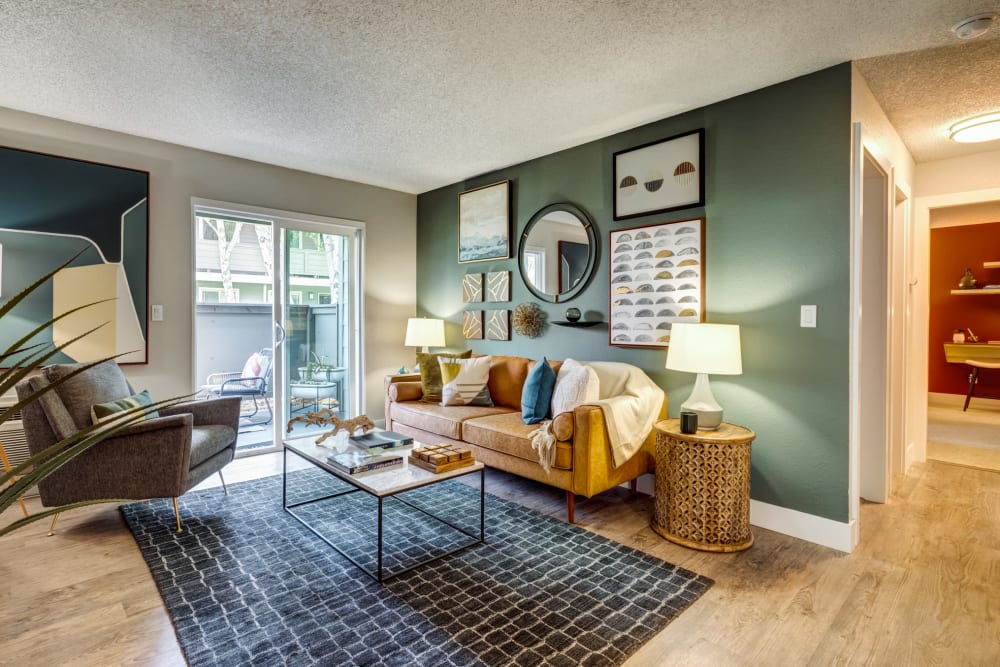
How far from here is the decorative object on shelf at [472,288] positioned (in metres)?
4.82

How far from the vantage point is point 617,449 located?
3016mm

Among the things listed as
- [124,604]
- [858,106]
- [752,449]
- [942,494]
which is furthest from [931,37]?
[124,604]

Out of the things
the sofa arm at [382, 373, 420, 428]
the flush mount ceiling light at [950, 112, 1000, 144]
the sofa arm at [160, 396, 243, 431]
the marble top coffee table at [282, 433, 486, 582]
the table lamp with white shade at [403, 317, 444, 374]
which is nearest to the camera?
the marble top coffee table at [282, 433, 486, 582]

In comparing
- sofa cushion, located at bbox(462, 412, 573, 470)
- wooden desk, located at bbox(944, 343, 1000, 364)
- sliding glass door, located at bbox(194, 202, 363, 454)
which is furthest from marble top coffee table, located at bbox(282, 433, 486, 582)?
wooden desk, located at bbox(944, 343, 1000, 364)

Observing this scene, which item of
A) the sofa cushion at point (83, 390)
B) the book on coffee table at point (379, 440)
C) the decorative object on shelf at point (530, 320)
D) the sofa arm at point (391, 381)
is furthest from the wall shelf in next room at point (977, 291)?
the sofa cushion at point (83, 390)

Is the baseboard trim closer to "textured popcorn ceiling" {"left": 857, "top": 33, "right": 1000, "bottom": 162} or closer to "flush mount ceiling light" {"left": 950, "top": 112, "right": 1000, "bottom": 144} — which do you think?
"textured popcorn ceiling" {"left": 857, "top": 33, "right": 1000, "bottom": 162}

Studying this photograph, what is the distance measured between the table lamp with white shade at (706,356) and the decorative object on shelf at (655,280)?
306 millimetres

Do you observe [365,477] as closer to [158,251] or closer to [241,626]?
[241,626]

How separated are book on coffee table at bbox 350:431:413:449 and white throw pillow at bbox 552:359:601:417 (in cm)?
99

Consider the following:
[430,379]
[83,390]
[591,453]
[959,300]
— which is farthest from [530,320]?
[959,300]

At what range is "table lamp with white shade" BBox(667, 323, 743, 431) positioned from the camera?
9.14 ft

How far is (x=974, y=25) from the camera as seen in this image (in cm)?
231

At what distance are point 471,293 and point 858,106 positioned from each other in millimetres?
3144

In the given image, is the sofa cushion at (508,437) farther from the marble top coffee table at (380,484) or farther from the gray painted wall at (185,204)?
the gray painted wall at (185,204)
